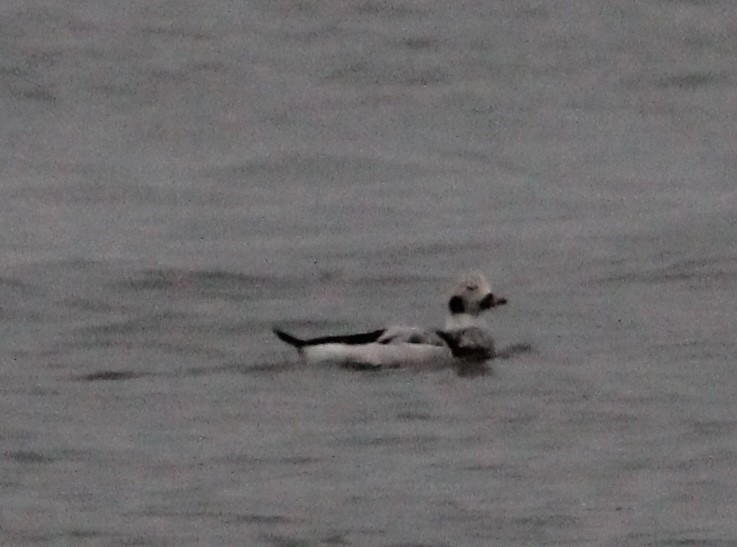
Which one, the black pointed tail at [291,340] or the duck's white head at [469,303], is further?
the duck's white head at [469,303]

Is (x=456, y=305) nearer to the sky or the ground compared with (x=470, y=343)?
nearer to the sky

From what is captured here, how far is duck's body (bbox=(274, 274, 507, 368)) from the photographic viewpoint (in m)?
13.9

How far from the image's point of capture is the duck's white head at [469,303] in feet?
49.8

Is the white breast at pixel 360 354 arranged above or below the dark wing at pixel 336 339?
below

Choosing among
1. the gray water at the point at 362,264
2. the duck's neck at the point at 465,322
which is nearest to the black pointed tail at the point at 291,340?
the gray water at the point at 362,264

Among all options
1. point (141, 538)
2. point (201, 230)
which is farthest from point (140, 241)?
point (141, 538)

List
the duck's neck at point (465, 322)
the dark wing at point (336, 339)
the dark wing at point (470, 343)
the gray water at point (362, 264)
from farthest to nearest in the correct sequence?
the duck's neck at point (465, 322) < the dark wing at point (470, 343) < the dark wing at point (336, 339) < the gray water at point (362, 264)

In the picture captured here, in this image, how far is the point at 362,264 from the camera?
57.0 ft

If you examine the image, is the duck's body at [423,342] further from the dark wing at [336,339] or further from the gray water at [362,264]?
the gray water at [362,264]

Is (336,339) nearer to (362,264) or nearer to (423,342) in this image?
(423,342)

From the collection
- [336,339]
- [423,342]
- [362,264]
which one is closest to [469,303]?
[423,342]

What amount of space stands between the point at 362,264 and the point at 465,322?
2319 mm

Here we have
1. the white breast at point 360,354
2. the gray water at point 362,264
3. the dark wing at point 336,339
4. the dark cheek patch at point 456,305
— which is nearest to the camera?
the gray water at point 362,264

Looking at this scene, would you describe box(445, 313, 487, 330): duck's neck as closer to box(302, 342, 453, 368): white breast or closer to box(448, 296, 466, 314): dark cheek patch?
box(448, 296, 466, 314): dark cheek patch
